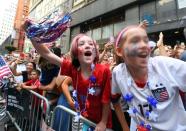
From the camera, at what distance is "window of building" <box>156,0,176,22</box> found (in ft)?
53.0

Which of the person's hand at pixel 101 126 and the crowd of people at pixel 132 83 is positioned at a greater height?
the crowd of people at pixel 132 83

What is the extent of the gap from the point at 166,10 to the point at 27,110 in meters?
13.5

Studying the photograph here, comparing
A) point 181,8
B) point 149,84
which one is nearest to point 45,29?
point 149,84

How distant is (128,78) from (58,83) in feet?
7.37

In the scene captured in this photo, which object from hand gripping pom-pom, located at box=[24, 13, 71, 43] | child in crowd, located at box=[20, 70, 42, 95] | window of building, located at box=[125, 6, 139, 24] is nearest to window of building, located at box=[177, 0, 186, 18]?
window of building, located at box=[125, 6, 139, 24]

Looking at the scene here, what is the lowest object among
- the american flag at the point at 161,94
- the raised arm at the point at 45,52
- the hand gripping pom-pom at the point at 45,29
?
the american flag at the point at 161,94

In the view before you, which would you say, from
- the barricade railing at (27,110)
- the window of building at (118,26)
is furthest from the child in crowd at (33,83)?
the window of building at (118,26)

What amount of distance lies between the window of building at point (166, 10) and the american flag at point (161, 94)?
14.8 m

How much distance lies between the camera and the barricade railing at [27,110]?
4654 millimetres

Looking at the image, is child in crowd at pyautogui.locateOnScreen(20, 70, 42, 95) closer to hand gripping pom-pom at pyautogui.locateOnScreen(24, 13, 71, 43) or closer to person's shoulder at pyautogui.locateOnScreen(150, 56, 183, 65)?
hand gripping pom-pom at pyautogui.locateOnScreen(24, 13, 71, 43)

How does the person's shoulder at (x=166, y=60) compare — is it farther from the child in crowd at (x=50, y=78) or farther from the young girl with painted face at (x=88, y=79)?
the child in crowd at (x=50, y=78)

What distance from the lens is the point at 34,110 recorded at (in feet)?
16.4

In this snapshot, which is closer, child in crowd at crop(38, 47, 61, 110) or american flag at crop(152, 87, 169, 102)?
american flag at crop(152, 87, 169, 102)

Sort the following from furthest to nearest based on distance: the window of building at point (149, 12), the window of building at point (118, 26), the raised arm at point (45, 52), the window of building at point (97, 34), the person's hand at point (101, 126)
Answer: the window of building at point (97, 34) < the window of building at point (118, 26) < the window of building at point (149, 12) < the raised arm at point (45, 52) < the person's hand at point (101, 126)
